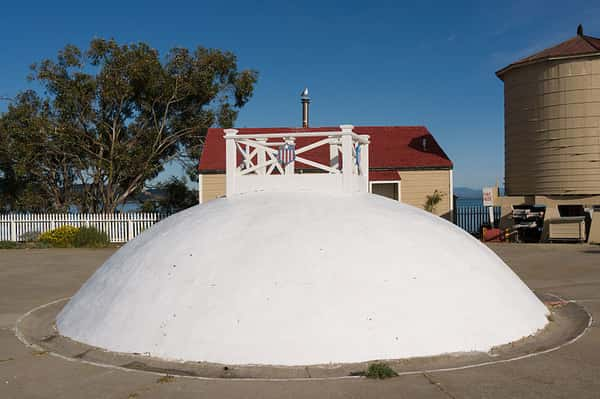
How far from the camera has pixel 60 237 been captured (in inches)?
916

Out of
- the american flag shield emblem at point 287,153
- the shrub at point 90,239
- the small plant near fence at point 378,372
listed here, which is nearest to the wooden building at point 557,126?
the american flag shield emblem at point 287,153

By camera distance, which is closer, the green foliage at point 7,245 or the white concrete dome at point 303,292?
the white concrete dome at point 303,292

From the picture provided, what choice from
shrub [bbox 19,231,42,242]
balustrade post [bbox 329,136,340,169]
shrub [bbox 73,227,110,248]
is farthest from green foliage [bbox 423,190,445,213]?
shrub [bbox 19,231,42,242]

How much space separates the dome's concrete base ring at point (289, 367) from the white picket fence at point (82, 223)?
18097 mm

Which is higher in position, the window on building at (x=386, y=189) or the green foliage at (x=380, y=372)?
the window on building at (x=386, y=189)

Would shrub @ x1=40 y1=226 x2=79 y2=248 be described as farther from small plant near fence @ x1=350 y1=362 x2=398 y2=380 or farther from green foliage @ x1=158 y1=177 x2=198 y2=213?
small plant near fence @ x1=350 y1=362 x2=398 y2=380

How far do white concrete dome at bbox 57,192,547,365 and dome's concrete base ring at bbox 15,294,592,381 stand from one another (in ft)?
0.35

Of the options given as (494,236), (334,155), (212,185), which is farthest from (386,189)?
(334,155)

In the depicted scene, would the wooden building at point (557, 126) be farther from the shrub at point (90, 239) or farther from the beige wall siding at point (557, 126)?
the shrub at point (90, 239)

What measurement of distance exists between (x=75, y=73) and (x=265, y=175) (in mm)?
24754

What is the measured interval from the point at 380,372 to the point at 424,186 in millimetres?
19507

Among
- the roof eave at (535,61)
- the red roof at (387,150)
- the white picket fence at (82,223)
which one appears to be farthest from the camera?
the white picket fence at (82,223)

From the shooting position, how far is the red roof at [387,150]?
2428cm

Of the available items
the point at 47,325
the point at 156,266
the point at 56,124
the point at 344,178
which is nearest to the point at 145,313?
the point at 156,266
